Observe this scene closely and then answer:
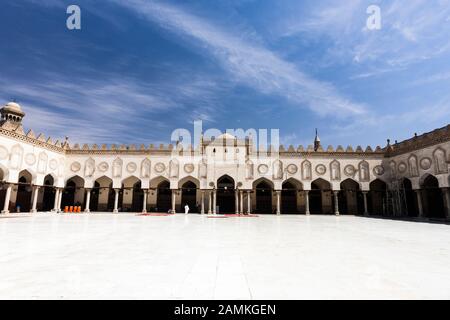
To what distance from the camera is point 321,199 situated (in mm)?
28578

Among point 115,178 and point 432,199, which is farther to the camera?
point 115,178

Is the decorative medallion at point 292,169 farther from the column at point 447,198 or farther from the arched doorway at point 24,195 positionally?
the arched doorway at point 24,195

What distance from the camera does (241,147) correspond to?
27.1m

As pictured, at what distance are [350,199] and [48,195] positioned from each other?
33568mm

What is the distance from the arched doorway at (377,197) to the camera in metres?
27.9

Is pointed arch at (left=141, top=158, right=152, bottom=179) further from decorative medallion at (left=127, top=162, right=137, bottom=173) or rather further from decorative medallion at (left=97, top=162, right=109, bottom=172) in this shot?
decorative medallion at (left=97, top=162, right=109, bottom=172)

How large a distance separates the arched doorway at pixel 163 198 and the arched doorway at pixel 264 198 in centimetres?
994

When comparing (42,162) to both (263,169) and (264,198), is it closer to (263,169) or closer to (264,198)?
(263,169)

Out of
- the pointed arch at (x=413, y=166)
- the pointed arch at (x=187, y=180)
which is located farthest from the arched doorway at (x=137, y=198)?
the pointed arch at (x=413, y=166)

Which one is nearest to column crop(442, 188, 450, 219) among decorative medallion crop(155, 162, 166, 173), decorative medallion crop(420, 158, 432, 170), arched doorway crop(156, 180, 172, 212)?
decorative medallion crop(420, 158, 432, 170)

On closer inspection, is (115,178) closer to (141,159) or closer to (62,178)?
(141,159)

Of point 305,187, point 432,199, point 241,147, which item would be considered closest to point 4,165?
point 241,147

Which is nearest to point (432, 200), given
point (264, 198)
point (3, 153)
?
point (264, 198)
